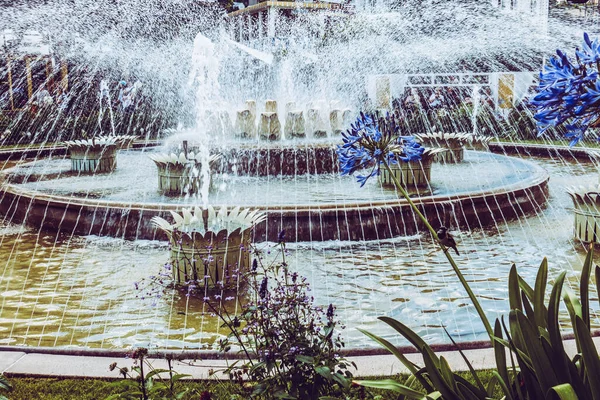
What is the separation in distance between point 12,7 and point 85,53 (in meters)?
4.83

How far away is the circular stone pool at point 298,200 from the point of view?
7.29 metres

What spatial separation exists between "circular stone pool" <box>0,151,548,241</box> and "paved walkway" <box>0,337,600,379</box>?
3.53 metres

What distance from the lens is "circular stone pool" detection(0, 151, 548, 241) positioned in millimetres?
7289

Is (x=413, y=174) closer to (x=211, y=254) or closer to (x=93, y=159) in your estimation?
(x=211, y=254)

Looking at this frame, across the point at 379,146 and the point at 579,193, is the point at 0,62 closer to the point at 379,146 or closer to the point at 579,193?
the point at 579,193

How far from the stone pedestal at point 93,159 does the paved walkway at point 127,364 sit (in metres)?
8.15

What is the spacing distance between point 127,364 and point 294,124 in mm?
8973

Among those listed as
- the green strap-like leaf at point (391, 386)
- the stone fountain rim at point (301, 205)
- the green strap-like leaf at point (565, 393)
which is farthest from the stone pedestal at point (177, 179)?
the green strap-like leaf at point (565, 393)

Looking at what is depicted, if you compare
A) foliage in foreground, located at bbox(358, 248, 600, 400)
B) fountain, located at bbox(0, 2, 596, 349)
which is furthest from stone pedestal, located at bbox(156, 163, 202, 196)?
foliage in foreground, located at bbox(358, 248, 600, 400)

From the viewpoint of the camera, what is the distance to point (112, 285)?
6066mm

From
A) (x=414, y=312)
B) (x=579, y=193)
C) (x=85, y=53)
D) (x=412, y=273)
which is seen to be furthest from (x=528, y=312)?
(x=85, y=53)

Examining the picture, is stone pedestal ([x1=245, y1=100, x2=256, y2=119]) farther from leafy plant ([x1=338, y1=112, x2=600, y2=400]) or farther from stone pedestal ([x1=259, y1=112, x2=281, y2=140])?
leafy plant ([x1=338, y1=112, x2=600, y2=400])

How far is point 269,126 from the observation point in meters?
12.1

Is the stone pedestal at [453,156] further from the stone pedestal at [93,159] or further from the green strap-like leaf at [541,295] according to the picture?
the green strap-like leaf at [541,295]
